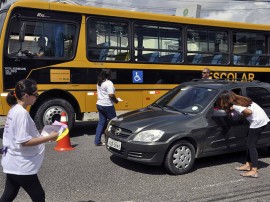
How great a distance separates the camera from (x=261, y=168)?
655 cm

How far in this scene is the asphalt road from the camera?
16.6 feet

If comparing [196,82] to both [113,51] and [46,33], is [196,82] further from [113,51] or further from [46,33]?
[46,33]

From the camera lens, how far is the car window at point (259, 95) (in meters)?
7.07

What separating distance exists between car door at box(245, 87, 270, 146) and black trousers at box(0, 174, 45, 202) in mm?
4648

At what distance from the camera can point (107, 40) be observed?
31.4ft

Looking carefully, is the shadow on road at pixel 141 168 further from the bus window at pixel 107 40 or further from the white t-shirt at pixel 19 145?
the bus window at pixel 107 40

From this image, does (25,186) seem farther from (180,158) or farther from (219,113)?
(219,113)

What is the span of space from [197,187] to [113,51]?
5.03 metres

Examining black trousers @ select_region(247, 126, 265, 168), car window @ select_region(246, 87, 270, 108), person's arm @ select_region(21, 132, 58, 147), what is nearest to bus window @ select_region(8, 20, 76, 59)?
car window @ select_region(246, 87, 270, 108)

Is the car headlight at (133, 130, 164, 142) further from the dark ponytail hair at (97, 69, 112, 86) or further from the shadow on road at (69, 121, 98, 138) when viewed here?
the shadow on road at (69, 121, 98, 138)

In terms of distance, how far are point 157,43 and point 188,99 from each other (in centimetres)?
360

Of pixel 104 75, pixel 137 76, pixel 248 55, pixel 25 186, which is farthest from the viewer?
pixel 248 55

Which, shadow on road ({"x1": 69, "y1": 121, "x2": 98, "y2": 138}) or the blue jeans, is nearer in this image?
the blue jeans

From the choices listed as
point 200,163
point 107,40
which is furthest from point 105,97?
point 200,163
